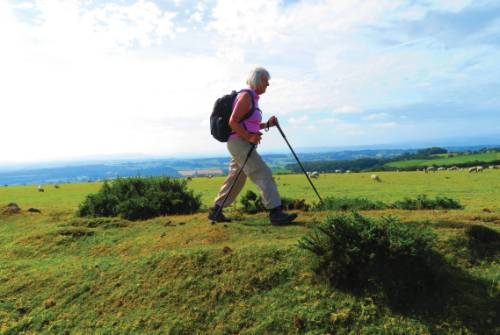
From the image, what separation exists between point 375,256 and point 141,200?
29.3 feet

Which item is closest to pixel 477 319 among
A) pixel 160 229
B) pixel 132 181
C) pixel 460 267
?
pixel 460 267

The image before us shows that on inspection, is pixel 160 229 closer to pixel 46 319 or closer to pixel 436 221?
pixel 46 319

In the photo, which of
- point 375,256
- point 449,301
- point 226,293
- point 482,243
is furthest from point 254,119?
point 449,301

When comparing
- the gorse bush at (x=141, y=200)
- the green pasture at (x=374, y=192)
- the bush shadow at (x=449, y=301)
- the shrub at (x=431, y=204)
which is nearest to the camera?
the bush shadow at (x=449, y=301)

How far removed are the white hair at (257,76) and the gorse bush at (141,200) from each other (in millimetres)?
5681

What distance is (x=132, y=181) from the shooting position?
14.3 metres

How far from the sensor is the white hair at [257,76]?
8372 millimetres

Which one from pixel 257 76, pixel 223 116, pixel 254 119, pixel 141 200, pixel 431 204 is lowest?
pixel 431 204

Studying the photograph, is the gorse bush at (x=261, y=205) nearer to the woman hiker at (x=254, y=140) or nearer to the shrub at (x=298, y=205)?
the shrub at (x=298, y=205)

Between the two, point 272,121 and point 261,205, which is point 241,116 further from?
point 261,205

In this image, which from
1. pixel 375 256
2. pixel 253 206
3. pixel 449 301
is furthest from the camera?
pixel 253 206

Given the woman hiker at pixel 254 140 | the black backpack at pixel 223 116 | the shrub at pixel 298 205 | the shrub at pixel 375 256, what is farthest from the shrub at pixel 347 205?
the shrub at pixel 375 256

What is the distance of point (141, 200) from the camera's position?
12336 millimetres

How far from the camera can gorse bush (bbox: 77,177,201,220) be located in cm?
1212
